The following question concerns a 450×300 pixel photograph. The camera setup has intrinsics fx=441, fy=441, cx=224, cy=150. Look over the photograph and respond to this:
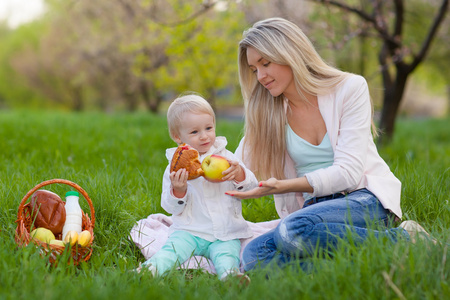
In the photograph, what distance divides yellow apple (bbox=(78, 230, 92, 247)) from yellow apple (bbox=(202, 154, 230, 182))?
2.44 feet

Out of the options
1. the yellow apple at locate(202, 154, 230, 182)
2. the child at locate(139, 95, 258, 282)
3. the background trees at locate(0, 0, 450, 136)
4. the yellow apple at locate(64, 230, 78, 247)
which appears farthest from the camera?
the background trees at locate(0, 0, 450, 136)

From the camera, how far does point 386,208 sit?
2688 millimetres

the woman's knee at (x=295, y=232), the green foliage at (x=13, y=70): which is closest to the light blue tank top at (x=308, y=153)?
the woman's knee at (x=295, y=232)

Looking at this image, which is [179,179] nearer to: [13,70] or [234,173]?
[234,173]

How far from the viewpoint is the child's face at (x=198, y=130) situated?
2697 mm

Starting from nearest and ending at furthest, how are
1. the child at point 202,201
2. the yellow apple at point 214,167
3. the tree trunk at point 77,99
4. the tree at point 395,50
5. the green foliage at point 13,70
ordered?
1. the yellow apple at point 214,167
2. the child at point 202,201
3. the tree at point 395,50
4. the tree trunk at point 77,99
5. the green foliage at point 13,70

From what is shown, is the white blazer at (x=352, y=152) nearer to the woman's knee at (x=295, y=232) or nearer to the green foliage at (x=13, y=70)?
the woman's knee at (x=295, y=232)

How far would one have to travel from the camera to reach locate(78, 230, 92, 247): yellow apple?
2.44m

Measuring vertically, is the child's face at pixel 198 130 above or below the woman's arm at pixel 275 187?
above

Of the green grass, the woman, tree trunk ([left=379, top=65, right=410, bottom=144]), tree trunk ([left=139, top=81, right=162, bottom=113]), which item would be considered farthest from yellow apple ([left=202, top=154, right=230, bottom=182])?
tree trunk ([left=139, top=81, right=162, bottom=113])

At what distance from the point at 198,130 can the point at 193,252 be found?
0.74 metres

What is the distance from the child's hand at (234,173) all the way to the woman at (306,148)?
100mm

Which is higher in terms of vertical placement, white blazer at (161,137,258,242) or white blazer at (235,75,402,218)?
white blazer at (235,75,402,218)

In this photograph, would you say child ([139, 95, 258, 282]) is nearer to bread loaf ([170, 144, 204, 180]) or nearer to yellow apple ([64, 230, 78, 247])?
bread loaf ([170, 144, 204, 180])
